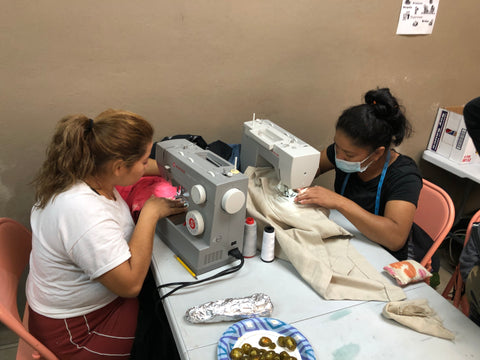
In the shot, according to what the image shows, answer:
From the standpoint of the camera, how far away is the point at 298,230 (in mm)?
1325

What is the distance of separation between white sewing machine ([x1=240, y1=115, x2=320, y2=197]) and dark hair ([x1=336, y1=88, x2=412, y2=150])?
0.26 m

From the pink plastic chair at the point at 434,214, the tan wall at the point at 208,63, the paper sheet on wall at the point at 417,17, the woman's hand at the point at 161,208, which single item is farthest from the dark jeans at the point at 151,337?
the paper sheet on wall at the point at 417,17

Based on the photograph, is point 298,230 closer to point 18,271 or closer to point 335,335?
point 335,335

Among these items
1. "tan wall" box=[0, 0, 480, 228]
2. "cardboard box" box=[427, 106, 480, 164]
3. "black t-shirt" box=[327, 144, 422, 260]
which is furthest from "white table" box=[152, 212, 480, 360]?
"cardboard box" box=[427, 106, 480, 164]

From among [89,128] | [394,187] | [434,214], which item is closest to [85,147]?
[89,128]

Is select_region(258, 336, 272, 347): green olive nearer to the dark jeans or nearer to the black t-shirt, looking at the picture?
the dark jeans

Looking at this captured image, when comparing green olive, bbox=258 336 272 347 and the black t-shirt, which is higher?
the black t-shirt

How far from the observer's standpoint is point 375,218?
56.9 inches

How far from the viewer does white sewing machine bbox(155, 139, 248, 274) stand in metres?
1.13

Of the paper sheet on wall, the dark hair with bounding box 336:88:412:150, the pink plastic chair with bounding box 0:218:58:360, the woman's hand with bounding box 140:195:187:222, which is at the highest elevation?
the paper sheet on wall

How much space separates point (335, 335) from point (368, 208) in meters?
0.83

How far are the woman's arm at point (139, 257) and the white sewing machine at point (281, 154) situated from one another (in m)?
0.43

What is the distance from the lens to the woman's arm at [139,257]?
41.9 inches

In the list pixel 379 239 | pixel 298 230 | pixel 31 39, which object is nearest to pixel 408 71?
pixel 379 239
